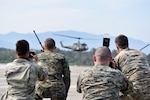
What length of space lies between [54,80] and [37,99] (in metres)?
0.52

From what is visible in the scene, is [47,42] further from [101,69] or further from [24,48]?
[101,69]

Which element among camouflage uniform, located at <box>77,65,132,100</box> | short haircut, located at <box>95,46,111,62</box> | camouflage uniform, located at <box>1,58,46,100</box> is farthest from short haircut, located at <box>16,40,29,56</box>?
short haircut, located at <box>95,46,111,62</box>

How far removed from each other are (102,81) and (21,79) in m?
1.23

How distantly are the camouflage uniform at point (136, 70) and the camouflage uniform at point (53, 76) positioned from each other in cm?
142

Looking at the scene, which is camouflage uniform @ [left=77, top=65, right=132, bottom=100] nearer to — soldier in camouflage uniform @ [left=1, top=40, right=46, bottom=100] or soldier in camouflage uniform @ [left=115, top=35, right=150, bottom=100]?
soldier in camouflage uniform @ [left=1, top=40, right=46, bottom=100]

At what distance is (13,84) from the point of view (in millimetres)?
6832

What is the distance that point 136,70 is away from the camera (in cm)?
809

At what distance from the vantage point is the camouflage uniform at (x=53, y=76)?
29.8 ft

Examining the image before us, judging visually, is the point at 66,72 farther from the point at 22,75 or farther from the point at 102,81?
the point at 102,81

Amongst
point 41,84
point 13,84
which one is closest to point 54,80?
point 41,84

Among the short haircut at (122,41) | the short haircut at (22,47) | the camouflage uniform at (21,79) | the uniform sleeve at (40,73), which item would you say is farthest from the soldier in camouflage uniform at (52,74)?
the short haircut at (22,47)

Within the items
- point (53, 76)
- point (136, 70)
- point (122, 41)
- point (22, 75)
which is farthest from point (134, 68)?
point (22, 75)

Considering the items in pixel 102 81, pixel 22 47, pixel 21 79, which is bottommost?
pixel 21 79

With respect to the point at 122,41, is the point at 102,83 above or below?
below
